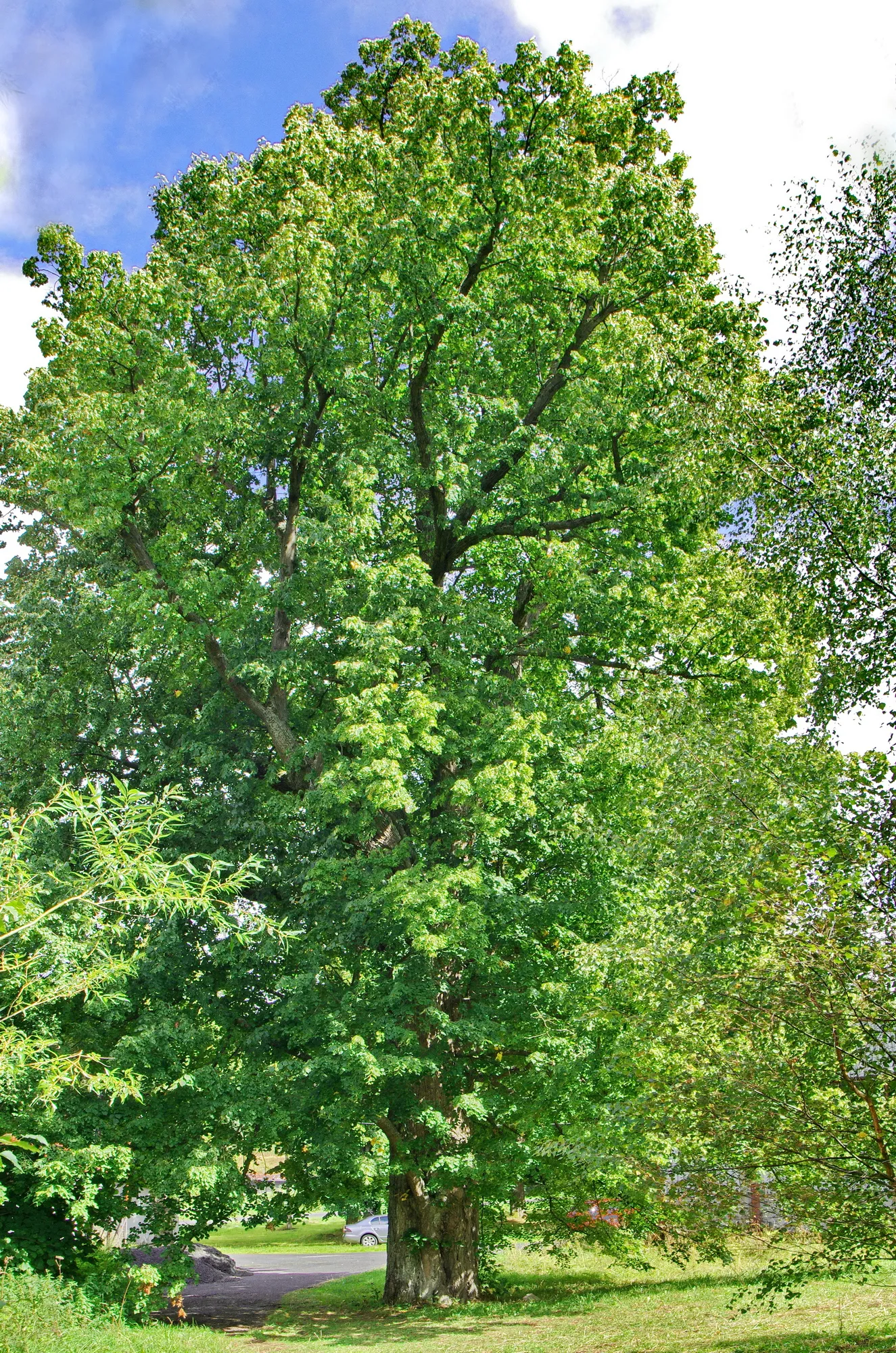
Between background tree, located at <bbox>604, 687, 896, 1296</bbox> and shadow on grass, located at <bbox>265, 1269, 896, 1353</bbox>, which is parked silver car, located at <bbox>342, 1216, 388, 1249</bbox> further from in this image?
background tree, located at <bbox>604, 687, 896, 1296</bbox>

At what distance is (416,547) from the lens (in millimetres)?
14805

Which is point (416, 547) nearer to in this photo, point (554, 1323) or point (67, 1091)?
point (67, 1091)

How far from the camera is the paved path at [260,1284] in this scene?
15.6 meters

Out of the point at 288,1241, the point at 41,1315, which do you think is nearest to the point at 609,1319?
the point at 41,1315

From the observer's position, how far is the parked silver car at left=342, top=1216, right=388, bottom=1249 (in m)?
32.5

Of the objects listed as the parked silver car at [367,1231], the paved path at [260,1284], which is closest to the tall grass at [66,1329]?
the paved path at [260,1284]

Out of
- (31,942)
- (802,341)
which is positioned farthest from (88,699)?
(802,341)

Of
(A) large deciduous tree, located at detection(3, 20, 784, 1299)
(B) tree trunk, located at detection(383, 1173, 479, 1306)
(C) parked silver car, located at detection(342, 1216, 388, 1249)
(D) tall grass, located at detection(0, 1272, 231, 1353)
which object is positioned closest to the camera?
(D) tall grass, located at detection(0, 1272, 231, 1353)

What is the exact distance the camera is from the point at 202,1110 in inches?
523

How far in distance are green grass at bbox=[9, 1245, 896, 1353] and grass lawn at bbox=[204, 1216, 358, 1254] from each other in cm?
1723

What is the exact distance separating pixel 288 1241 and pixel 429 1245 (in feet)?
80.9

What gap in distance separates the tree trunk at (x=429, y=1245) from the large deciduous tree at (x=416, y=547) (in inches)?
2.3

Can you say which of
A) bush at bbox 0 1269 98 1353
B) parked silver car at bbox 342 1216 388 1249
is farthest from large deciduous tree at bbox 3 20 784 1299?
parked silver car at bbox 342 1216 388 1249

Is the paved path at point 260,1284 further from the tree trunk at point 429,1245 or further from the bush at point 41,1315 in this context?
the bush at point 41,1315
